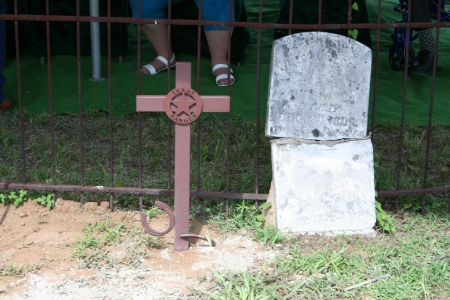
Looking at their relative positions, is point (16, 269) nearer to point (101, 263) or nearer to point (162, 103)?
point (101, 263)

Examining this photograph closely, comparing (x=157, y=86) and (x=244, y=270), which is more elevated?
(x=157, y=86)

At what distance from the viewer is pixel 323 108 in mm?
3146

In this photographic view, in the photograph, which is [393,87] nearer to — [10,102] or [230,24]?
[230,24]

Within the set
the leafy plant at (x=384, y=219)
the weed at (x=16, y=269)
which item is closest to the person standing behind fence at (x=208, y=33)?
the leafy plant at (x=384, y=219)

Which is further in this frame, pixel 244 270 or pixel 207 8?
pixel 207 8

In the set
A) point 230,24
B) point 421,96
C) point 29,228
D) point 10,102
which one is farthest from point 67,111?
point 421,96

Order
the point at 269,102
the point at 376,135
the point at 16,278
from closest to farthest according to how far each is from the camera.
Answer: the point at 16,278
the point at 269,102
the point at 376,135

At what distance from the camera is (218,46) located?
526cm

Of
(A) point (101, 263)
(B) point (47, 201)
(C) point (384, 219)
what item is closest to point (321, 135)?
(C) point (384, 219)

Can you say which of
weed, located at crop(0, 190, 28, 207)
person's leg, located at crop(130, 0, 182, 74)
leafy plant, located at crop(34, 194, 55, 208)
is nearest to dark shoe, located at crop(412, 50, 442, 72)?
person's leg, located at crop(130, 0, 182, 74)

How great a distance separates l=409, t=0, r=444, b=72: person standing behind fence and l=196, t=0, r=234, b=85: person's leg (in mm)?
1826

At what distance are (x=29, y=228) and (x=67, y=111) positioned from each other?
186 centimetres

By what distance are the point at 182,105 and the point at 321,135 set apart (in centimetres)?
76

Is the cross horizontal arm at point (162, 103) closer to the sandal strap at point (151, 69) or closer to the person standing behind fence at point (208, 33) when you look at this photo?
the person standing behind fence at point (208, 33)
